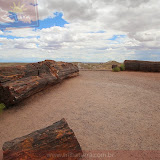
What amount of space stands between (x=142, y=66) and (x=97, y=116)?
35.7ft

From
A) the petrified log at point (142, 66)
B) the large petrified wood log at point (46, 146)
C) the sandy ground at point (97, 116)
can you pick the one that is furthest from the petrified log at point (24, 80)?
the petrified log at point (142, 66)

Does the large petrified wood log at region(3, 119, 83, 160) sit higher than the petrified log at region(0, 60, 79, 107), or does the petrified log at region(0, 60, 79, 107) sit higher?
the petrified log at region(0, 60, 79, 107)

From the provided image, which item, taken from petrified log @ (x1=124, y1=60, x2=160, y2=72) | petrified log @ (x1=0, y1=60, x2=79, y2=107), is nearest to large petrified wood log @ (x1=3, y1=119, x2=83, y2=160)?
petrified log @ (x1=0, y1=60, x2=79, y2=107)

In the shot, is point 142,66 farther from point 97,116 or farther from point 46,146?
point 46,146

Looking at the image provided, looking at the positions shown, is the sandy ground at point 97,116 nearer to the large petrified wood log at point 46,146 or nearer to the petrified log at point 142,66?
the large petrified wood log at point 46,146

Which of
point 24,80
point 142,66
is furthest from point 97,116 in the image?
point 142,66

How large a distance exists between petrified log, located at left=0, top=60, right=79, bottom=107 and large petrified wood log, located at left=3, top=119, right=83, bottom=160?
116 inches

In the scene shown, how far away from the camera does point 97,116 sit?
460 centimetres

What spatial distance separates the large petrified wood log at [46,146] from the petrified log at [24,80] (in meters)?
2.94

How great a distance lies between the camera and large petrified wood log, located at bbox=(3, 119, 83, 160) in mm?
2436

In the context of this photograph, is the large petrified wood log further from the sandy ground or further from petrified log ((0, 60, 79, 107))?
petrified log ((0, 60, 79, 107))

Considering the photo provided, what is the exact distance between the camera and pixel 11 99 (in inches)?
207

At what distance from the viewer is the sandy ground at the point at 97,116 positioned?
11.6ft

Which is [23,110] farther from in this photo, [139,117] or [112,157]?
[139,117]
